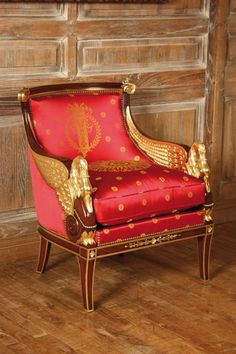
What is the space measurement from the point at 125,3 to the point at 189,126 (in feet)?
2.73

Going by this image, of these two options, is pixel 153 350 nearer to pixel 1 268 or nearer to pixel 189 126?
pixel 1 268

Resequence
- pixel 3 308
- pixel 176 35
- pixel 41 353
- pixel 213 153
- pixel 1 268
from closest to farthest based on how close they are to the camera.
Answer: pixel 41 353 → pixel 3 308 → pixel 1 268 → pixel 176 35 → pixel 213 153

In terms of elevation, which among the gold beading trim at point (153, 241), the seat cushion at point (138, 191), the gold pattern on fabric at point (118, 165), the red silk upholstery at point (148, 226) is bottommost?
the gold beading trim at point (153, 241)

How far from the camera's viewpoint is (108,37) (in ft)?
13.6

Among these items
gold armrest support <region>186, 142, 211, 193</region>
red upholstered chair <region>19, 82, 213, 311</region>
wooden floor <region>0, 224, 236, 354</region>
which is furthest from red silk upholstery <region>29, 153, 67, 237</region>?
gold armrest support <region>186, 142, 211, 193</region>

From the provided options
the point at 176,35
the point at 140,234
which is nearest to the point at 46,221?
the point at 140,234

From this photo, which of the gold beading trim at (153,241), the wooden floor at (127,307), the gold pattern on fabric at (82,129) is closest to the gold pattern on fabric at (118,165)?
the gold pattern on fabric at (82,129)

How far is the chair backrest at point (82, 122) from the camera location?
3.68 m

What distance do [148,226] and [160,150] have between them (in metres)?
0.49

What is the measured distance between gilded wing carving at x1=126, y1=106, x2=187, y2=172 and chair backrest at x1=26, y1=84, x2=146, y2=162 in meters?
0.04

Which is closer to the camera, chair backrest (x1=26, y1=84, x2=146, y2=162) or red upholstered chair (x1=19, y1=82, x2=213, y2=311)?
red upholstered chair (x1=19, y1=82, x2=213, y2=311)

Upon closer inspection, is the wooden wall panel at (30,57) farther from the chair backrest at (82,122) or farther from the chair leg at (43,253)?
the chair leg at (43,253)

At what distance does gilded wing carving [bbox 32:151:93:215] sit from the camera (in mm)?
3314

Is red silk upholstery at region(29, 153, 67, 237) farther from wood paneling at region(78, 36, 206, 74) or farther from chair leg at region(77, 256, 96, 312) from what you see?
wood paneling at region(78, 36, 206, 74)
